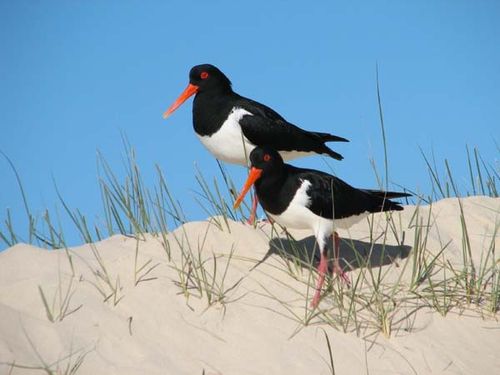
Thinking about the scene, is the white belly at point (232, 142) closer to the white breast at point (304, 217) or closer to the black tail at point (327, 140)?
the black tail at point (327, 140)

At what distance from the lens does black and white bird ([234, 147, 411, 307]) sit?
550cm

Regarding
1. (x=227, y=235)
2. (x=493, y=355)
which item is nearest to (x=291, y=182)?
(x=227, y=235)

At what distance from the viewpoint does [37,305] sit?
4934 mm

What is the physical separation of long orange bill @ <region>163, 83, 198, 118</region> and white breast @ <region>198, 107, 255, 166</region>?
705mm

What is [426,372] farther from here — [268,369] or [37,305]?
[37,305]

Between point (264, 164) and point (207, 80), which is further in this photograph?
point (207, 80)

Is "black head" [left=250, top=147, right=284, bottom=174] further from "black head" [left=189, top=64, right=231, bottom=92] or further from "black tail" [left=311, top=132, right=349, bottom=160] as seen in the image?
"black tail" [left=311, top=132, right=349, bottom=160]

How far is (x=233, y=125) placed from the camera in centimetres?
691

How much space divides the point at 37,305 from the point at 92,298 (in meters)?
0.37

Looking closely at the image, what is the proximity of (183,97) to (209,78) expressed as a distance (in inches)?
15.3

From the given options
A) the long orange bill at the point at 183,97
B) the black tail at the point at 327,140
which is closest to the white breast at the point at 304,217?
the black tail at the point at 327,140

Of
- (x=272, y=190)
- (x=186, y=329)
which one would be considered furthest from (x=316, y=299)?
(x=186, y=329)

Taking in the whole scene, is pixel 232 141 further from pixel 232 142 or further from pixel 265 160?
pixel 265 160

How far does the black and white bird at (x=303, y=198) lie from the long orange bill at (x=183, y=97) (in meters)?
2.09
